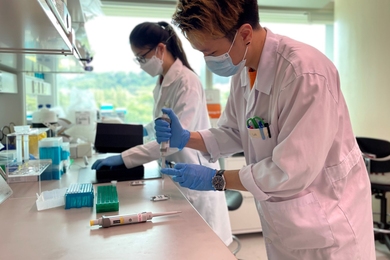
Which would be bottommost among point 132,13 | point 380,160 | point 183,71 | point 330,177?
point 380,160

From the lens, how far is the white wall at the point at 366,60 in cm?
253

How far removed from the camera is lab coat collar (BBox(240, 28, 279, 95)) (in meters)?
0.92

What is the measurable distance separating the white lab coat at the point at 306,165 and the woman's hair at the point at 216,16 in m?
0.11

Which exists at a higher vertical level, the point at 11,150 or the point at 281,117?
the point at 281,117

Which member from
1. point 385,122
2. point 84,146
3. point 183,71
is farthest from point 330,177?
point 385,122

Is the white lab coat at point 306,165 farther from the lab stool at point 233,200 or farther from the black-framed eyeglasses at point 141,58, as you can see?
the lab stool at point 233,200

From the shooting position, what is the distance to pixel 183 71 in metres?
1.57

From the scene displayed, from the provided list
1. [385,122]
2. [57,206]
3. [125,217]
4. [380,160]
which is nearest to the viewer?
[125,217]

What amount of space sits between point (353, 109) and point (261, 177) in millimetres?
2432

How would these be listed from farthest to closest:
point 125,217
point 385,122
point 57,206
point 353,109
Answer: point 353,109 → point 385,122 → point 57,206 → point 125,217

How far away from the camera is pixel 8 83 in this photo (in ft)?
5.43

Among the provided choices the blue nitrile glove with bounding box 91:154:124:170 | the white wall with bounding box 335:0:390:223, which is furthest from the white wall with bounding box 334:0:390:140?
the blue nitrile glove with bounding box 91:154:124:170

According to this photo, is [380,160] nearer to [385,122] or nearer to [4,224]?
[385,122]

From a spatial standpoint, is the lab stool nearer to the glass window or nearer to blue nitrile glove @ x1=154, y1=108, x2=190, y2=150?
blue nitrile glove @ x1=154, y1=108, x2=190, y2=150
